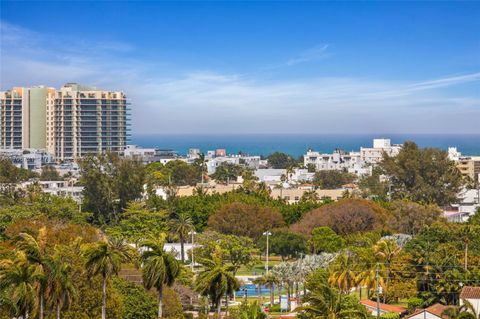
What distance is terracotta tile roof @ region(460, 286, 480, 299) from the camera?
118 ft

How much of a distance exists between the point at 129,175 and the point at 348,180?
156ft

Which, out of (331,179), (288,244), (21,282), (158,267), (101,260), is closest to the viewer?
(21,282)

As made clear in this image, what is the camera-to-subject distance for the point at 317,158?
14650 centimetres

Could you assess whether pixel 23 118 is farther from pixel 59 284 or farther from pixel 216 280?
pixel 59 284

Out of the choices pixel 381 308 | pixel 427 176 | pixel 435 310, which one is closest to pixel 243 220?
pixel 381 308

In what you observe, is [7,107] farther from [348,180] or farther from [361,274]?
[361,274]

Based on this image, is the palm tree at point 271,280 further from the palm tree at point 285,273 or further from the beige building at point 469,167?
the beige building at point 469,167

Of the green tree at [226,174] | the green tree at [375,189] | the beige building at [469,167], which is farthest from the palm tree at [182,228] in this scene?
the beige building at [469,167]

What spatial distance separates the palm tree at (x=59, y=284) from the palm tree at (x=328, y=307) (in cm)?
728

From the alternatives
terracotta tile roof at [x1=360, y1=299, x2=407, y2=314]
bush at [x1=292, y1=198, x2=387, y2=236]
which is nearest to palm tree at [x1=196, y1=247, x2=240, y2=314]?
terracotta tile roof at [x1=360, y1=299, x2=407, y2=314]

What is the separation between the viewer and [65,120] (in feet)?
446

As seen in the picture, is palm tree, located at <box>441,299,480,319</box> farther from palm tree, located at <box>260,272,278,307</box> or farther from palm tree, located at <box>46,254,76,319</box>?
palm tree, located at <box>46,254,76,319</box>

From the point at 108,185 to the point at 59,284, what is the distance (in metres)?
39.6

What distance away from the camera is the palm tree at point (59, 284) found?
1086 inches
